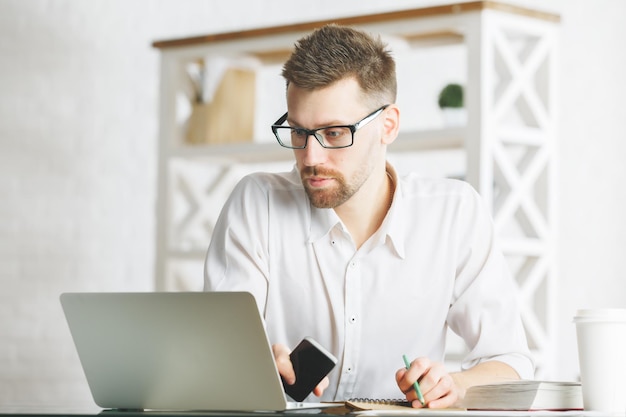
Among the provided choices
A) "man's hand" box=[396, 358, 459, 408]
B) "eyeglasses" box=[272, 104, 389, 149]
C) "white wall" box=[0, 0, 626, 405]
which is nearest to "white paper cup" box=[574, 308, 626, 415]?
"man's hand" box=[396, 358, 459, 408]

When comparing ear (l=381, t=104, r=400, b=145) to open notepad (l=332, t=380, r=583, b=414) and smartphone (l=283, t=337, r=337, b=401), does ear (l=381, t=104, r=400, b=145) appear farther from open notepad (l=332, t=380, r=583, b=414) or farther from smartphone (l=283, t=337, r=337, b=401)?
open notepad (l=332, t=380, r=583, b=414)

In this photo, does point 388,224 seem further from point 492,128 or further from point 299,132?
point 492,128

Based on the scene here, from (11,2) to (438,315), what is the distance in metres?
2.63

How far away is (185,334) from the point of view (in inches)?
55.1

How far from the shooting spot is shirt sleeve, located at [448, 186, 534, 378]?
2074 millimetres

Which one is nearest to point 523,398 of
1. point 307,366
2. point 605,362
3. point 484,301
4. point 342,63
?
point 605,362

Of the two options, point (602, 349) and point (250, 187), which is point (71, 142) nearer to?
point (250, 187)

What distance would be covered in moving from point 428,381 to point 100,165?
2989 millimetres

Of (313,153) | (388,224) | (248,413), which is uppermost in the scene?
(313,153)

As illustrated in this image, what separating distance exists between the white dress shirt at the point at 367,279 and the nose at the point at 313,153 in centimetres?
21

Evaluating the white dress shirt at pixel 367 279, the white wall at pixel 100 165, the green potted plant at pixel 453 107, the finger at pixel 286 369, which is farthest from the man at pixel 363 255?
the white wall at pixel 100 165

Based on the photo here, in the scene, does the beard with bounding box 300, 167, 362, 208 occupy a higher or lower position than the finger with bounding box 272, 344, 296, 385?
higher

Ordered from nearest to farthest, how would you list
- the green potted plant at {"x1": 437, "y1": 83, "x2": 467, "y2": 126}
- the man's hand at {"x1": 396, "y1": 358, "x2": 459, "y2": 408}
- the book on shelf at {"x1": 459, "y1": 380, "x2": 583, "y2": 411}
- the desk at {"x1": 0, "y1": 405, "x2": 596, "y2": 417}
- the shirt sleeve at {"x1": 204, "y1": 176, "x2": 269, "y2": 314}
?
the desk at {"x1": 0, "y1": 405, "x2": 596, "y2": 417}, the book on shelf at {"x1": 459, "y1": 380, "x2": 583, "y2": 411}, the man's hand at {"x1": 396, "y1": 358, "x2": 459, "y2": 408}, the shirt sleeve at {"x1": 204, "y1": 176, "x2": 269, "y2": 314}, the green potted plant at {"x1": 437, "y1": 83, "x2": 467, "y2": 126}

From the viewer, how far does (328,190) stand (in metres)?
2.07
